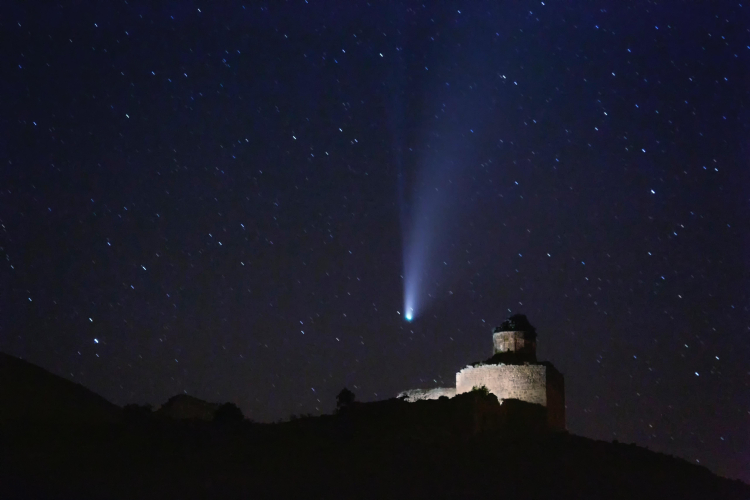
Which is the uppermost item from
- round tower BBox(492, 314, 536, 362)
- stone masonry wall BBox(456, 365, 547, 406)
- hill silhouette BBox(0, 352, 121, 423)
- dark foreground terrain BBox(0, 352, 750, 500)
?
round tower BBox(492, 314, 536, 362)

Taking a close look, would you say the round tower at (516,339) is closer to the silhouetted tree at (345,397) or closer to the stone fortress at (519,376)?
the stone fortress at (519,376)

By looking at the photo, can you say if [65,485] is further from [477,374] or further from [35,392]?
[477,374]

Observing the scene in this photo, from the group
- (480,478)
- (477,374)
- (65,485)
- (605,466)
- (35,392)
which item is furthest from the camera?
(477,374)

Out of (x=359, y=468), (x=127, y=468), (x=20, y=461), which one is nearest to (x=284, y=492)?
(x=359, y=468)

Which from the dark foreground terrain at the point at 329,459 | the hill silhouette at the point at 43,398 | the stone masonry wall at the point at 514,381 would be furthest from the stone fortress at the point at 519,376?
the hill silhouette at the point at 43,398

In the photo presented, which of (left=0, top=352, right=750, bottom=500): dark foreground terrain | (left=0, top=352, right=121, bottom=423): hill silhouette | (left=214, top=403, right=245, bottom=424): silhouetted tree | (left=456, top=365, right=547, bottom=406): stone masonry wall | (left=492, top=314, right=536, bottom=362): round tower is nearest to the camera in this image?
(left=0, top=352, right=750, bottom=500): dark foreground terrain

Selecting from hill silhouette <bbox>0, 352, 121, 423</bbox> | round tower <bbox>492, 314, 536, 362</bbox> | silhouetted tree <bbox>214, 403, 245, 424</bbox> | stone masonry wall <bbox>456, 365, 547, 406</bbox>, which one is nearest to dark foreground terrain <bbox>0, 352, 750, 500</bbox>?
hill silhouette <bbox>0, 352, 121, 423</bbox>

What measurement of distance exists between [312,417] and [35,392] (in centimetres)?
1029

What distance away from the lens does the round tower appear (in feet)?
142

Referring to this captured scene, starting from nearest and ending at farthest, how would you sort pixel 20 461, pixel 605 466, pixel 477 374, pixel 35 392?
pixel 20 461, pixel 605 466, pixel 35 392, pixel 477 374

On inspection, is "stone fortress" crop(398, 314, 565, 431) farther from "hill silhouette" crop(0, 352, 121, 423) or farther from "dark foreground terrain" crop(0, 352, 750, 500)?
"hill silhouette" crop(0, 352, 121, 423)

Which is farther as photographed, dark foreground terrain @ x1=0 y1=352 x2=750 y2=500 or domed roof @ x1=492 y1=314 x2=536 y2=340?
domed roof @ x1=492 y1=314 x2=536 y2=340

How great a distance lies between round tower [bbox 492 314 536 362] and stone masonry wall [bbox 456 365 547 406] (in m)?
2.57

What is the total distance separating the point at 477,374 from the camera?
41.0 meters
